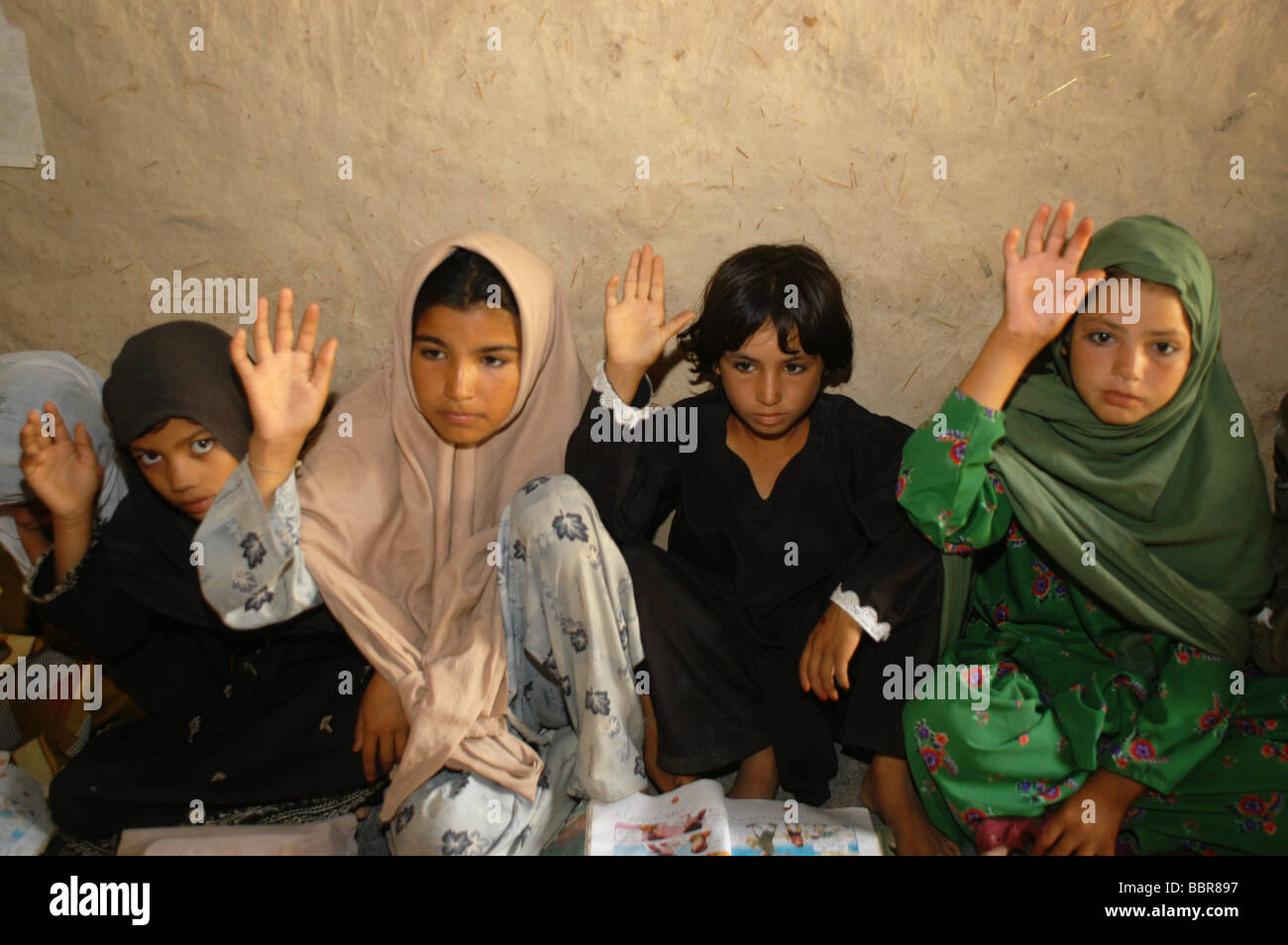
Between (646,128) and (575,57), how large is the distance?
0.25 m

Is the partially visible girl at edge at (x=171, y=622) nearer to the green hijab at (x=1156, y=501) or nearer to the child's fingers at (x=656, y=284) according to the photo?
the child's fingers at (x=656, y=284)

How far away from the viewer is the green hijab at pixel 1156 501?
2104 mm

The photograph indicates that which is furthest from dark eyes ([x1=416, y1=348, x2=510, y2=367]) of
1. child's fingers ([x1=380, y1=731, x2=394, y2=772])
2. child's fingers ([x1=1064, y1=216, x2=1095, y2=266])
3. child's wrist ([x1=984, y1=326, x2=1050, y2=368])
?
child's fingers ([x1=1064, y1=216, x2=1095, y2=266])

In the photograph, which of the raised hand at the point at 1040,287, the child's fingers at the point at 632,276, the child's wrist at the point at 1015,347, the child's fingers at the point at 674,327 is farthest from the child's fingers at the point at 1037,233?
the child's fingers at the point at 632,276

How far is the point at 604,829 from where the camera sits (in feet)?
6.56

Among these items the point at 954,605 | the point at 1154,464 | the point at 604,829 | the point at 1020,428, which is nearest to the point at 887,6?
the point at 1020,428

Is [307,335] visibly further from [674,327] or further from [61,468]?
[674,327]

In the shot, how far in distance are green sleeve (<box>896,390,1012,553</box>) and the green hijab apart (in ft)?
0.35

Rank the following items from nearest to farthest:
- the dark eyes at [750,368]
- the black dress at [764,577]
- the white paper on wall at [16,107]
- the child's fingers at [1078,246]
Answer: the child's fingers at [1078,246] → the black dress at [764,577] → the dark eyes at [750,368] → the white paper on wall at [16,107]

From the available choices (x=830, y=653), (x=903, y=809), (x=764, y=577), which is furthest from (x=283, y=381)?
(x=903, y=809)

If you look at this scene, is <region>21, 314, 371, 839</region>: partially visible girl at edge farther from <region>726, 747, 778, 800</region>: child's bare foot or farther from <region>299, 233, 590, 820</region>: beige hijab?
<region>726, 747, 778, 800</region>: child's bare foot

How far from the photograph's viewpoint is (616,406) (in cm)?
216

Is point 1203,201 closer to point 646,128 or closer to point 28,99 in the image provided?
point 646,128

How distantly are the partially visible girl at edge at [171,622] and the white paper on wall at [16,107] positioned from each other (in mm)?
848
